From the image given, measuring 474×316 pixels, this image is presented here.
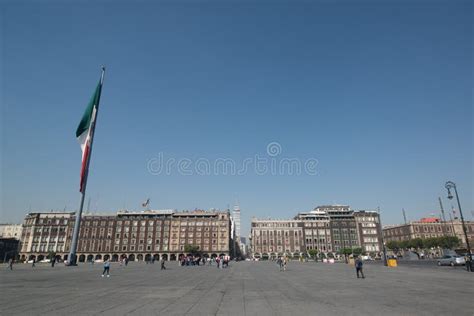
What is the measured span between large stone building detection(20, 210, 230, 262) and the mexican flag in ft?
274

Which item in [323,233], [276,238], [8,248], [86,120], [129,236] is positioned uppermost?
[86,120]

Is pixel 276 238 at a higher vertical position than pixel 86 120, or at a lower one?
lower

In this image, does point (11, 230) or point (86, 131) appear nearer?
point (86, 131)

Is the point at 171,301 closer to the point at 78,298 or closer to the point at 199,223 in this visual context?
the point at 78,298

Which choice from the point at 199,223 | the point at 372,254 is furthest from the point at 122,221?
the point at 372,254

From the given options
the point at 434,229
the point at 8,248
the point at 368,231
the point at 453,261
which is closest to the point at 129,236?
the point at 8,248

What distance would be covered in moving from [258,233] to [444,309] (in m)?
122

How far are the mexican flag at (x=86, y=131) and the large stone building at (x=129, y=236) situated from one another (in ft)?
274

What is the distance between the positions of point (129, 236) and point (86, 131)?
8786 cm

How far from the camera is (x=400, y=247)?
10912 cm

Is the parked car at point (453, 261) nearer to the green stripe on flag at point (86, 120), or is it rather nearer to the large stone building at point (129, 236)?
the green stripe on flag at point (86, 120)

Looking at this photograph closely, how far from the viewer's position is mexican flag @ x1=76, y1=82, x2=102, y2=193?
3903 centimetres

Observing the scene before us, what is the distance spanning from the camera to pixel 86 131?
40.8 metres

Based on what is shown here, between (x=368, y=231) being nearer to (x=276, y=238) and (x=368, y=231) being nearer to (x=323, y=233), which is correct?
(x=323, y=233)
